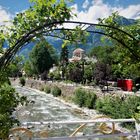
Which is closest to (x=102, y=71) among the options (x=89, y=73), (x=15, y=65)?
(x=89, y=73)

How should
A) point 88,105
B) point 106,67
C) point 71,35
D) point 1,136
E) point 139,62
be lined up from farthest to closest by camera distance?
1. point 106,67
2. point 88,105
3. point 139,62
4. point 71,35
5. point 1,136

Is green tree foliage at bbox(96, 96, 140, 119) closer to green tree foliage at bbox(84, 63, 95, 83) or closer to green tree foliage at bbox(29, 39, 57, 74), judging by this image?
green tree foliage at bbox(84, 63, 95, 83)

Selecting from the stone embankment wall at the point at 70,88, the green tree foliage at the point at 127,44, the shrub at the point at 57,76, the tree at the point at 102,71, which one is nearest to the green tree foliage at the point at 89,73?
the stone embankment wall at the point at 70,88

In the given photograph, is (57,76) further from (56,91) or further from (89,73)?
(56,91)

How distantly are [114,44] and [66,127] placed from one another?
56.8 feet

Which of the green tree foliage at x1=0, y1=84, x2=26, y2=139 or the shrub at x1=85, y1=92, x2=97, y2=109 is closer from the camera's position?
the green tree foliage at x1=0, y1=84, x2=26, y2=139

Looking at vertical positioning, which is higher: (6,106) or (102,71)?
(102,71)

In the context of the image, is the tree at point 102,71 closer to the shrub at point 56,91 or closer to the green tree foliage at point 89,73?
the shrub at point 56,91

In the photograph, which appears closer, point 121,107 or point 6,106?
point 6,106

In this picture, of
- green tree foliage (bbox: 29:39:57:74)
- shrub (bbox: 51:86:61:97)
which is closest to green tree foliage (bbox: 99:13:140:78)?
shrub (bbox: 51:86:61:97)

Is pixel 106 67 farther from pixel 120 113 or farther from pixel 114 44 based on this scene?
pixel 114 44

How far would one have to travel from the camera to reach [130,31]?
582 cm

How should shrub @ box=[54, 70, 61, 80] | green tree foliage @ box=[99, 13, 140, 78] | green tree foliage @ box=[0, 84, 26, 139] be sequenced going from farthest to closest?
shrub @ box=[54, 70, 61, 80] < green tree foliage @ box=[99, 13, 140, 78] < green tree foliage @ box=[0, 84, 26, 139]

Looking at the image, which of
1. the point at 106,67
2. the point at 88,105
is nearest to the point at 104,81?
the point at 106,67
